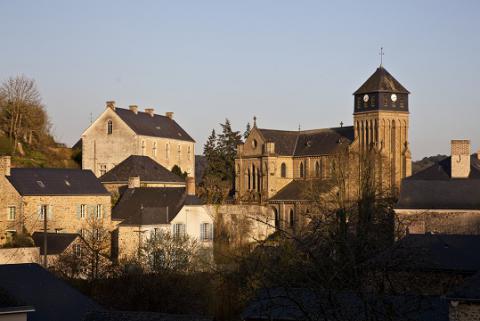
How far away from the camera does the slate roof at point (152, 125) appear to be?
6588 cm

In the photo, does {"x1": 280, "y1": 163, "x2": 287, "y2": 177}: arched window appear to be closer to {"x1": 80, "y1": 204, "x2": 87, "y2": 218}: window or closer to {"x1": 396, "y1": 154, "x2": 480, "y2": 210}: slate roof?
{"x1": 396, "y1": 154, "x2": 480, "y2": 210}: slate roof

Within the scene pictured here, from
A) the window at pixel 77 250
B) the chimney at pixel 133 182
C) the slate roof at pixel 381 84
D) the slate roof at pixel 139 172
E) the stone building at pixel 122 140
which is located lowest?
the window at pixel 77 250

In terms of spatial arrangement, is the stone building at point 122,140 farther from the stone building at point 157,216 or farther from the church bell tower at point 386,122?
the church bell tower at point 386,122

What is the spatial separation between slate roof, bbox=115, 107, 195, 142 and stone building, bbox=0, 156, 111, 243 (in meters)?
15.6

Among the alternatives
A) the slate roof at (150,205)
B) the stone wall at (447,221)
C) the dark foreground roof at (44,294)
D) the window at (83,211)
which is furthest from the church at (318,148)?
the dark foreground roof at (44,294)

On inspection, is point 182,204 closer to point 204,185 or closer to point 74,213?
point 74,213

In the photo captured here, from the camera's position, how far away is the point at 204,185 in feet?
227

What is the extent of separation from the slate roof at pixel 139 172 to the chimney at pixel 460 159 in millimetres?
19138

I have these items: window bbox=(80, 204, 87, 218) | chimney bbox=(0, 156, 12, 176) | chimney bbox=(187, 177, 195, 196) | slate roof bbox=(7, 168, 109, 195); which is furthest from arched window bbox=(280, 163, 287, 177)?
chimney bbox=(0, 156, 12, 176)

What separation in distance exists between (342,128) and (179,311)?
131 feet

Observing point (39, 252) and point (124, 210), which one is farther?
point (124, 210)

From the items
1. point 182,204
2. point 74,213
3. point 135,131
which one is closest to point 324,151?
point 135,131

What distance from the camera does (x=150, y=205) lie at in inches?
1943

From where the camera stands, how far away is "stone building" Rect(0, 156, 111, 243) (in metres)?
44.7
